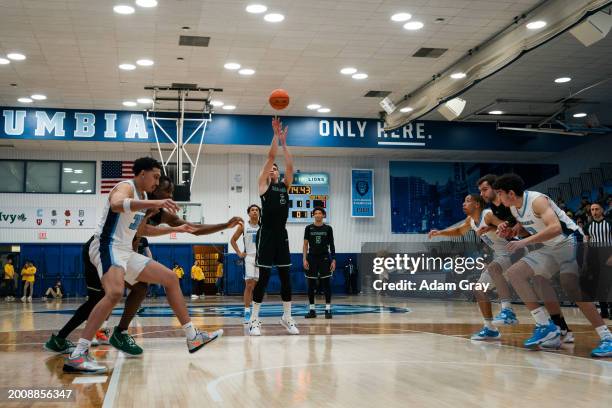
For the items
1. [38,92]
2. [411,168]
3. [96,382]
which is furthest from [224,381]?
[411,168]

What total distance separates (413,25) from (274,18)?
8.42 ft

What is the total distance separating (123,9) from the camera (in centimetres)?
1107

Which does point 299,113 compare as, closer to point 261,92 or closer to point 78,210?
Result: point 261,92

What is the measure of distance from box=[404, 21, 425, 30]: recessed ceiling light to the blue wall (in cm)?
987

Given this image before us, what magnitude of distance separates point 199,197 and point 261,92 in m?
5.45

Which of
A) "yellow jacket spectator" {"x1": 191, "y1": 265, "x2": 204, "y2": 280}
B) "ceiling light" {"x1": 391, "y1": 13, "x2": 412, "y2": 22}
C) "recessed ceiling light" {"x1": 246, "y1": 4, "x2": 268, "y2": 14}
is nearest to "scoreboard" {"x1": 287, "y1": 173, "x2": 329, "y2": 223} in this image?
"yellow jacket spectator" {"x1": 191, "y1": 265, "x2": 204, "y2": 280}

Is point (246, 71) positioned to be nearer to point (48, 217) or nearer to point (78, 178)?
point (78, 178)

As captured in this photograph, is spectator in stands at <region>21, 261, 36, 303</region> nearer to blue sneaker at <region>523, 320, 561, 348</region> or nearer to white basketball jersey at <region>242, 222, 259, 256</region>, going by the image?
white basketball jersey at <region>242, 222, 259, 256</region>

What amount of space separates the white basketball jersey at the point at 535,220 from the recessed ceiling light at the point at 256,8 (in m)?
6.63

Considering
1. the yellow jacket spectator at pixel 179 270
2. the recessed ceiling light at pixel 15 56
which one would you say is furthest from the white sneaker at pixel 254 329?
the yellow jacket spectator at pixel 179 270

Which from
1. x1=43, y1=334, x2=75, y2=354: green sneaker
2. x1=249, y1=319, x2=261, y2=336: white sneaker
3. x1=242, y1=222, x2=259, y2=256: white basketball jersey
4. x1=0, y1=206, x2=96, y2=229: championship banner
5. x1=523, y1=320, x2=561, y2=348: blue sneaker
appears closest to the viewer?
x1=523, y1=320, x2=561, y2=348: blue sneaker

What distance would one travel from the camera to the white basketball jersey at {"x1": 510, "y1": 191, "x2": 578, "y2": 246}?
575 centimetres

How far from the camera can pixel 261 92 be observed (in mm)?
16203

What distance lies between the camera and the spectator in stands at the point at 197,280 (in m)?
19.5
